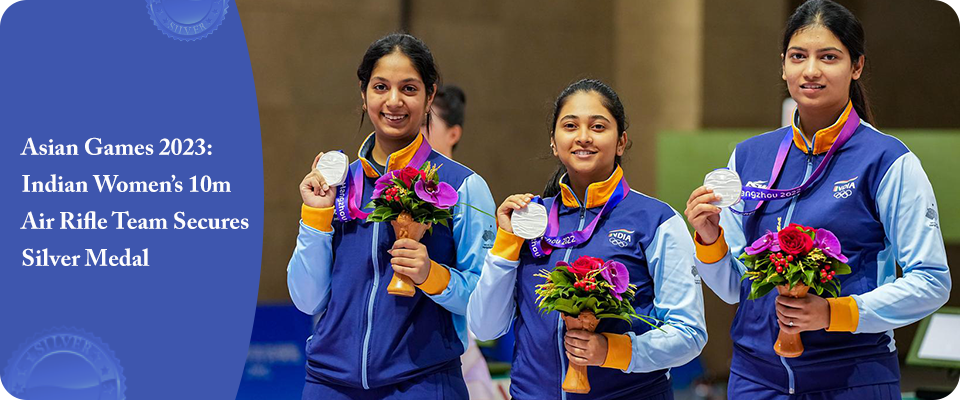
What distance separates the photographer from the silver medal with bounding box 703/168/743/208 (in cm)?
267

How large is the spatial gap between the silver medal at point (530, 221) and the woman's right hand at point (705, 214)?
39 centimetres

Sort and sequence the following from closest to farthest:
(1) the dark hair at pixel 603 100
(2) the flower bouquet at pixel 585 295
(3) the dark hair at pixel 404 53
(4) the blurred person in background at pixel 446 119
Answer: (2) the flower bouquet at pixel 585 295 < (1) the dark hair at pixel 603 100 < (3) the dark hair at pixel 404 53 < (4) the blurred person in background at pixel 446 119

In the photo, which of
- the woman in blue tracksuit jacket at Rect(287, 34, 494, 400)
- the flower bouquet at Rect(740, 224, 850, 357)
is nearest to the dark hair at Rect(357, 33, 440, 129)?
the woman in blue tracksuit jacket at Rect(287, 34, 494, 400)

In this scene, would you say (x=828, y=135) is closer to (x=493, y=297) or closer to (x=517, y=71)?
(x=493, y=297)

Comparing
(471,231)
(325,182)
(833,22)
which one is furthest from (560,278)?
(833,22)

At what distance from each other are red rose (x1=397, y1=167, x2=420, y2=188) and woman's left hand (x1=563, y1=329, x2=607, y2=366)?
63cm

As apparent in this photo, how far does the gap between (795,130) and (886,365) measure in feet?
2.23

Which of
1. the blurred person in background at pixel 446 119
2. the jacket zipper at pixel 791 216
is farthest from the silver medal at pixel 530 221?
the blurred person in background at pixel 446 119

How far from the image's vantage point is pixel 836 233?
2.60m

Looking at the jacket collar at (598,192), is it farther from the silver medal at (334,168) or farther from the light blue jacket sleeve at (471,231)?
the silver medal at (334,168)

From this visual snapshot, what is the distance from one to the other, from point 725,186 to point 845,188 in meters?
0.31

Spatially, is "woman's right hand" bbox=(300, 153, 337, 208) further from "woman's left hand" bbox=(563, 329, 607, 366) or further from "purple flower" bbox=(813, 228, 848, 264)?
"purple flower" bbox=(813, 228, 848, 264)

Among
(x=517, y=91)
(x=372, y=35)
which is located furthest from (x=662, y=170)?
(x=372, y=35)

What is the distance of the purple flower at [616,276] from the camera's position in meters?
2.62
